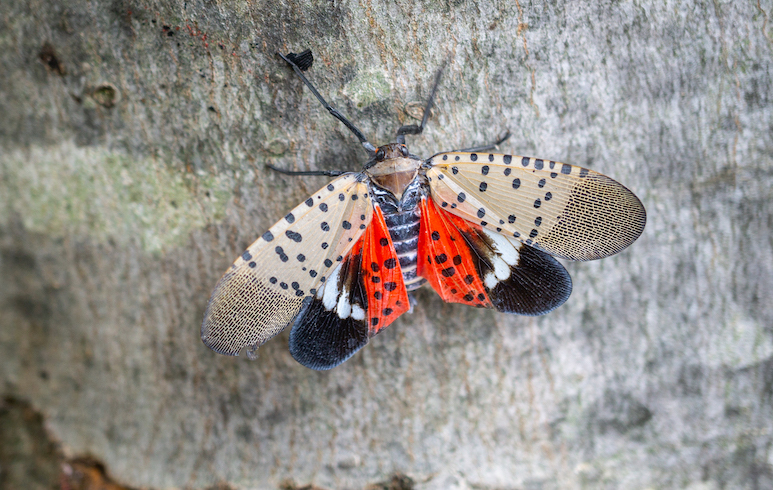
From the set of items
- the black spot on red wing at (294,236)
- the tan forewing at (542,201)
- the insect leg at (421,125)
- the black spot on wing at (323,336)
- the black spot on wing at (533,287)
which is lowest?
the black spot on wing at (323,336)

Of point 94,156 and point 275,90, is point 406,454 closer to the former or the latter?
point 275,90

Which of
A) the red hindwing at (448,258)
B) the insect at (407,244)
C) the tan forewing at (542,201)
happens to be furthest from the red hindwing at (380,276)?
the tan forewing at (542,201)

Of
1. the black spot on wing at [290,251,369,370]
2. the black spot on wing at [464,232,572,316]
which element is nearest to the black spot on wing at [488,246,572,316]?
the black spot on wing at [464,232,572,316]

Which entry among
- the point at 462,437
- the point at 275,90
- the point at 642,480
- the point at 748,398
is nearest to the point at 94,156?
the point at 275,90

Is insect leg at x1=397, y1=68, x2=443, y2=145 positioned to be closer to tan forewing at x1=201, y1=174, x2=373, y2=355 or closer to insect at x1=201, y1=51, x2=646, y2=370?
insect at x1=201, y1=51, x2=646, y2=370

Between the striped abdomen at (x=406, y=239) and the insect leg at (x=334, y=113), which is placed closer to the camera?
the insect leg at (x=334, y=113)

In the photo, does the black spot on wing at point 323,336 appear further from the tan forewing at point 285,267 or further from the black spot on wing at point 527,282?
the black spot on wing at point 527,282
